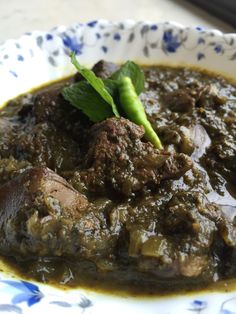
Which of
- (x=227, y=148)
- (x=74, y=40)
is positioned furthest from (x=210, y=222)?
(x=74, y=40)

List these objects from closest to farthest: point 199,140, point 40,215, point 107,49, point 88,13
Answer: point 40,215, point 199,140, point 107,49, point 88,13

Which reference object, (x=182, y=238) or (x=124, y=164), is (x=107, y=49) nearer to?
(x=124, y=164)

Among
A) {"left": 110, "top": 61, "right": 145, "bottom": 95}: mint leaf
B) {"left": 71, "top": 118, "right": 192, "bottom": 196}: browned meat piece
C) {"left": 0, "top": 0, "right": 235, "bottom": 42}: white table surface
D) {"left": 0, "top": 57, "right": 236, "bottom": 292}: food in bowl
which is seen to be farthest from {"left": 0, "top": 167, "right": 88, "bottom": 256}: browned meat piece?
{"left": 0, "top": 0, "right": 235, "bottom": 42}: white table surface

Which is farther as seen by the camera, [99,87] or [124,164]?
[99,87]

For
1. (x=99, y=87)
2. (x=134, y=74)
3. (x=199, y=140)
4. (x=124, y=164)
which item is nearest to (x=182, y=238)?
(x=124, y=164)

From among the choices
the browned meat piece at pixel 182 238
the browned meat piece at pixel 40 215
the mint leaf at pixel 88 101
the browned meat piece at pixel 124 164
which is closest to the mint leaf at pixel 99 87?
the mint leaf at pixel 88 101

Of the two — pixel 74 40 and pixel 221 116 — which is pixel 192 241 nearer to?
pixel 221 116

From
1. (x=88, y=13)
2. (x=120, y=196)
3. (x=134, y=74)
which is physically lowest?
(x=120, y=196)
